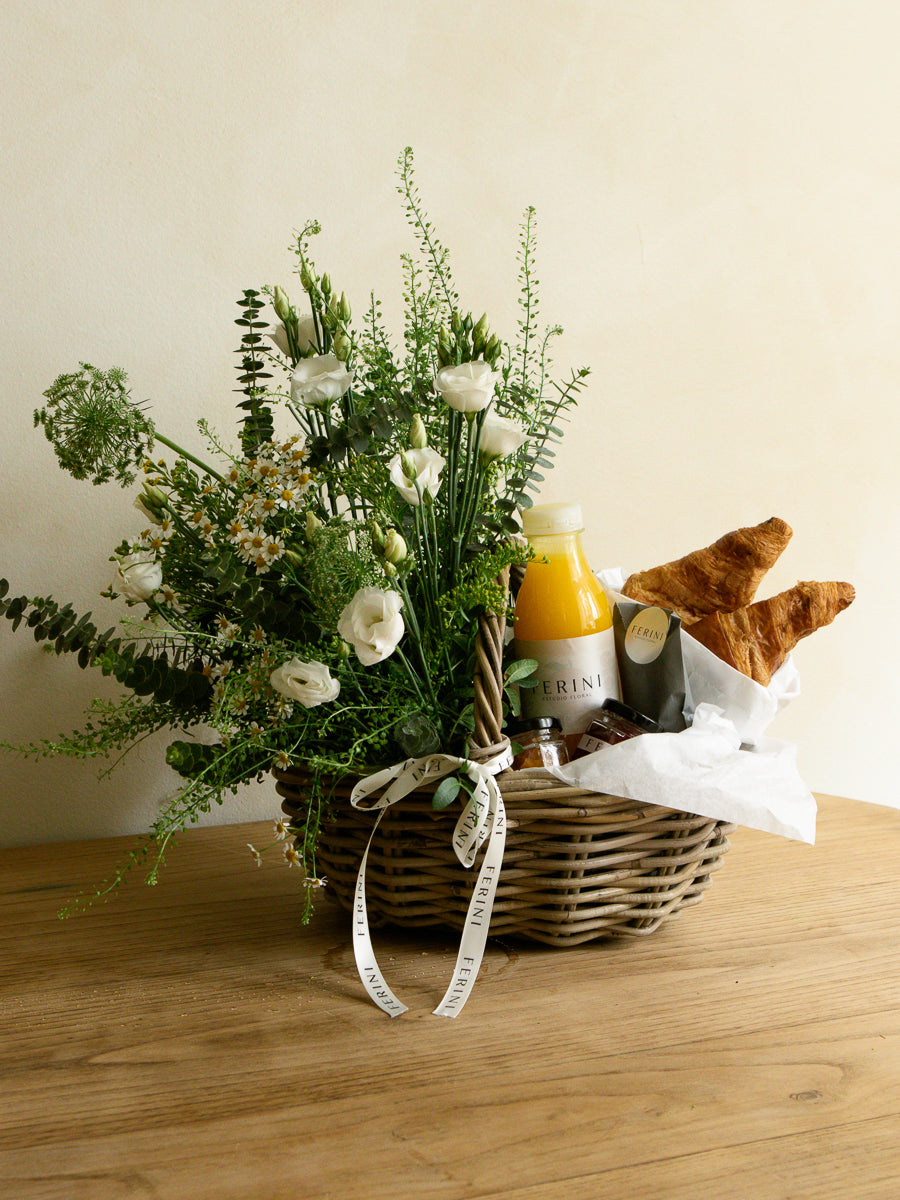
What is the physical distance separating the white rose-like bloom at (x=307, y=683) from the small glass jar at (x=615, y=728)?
199mm

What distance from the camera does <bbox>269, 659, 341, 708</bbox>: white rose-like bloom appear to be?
0.63 metres

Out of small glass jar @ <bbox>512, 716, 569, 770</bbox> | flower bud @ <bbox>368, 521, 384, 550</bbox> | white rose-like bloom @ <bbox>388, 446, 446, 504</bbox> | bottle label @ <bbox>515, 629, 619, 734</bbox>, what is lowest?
small glass jar @ <bbox>512, 716, 569, 770</bbox>

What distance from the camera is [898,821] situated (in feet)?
3.25

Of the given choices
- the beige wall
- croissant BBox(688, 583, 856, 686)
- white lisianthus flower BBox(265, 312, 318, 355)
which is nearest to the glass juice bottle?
croissant BBox(688, 583, 856, 686)

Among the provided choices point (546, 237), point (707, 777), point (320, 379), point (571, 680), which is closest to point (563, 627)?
point (571, 680)

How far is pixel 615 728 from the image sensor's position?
71 cm

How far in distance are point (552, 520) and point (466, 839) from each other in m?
0.26

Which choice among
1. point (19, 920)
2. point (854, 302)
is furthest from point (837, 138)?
point (19, 920)

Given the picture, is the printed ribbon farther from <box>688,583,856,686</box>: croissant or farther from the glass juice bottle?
<box>688,583,856,686</box>: croissant

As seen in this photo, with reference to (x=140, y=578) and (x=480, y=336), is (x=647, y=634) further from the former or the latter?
(x=140, y=578)

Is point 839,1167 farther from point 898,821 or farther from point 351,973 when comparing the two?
point 898,821

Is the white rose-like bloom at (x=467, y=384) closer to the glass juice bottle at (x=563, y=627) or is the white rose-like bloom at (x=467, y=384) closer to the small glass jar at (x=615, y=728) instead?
the glass juice bottle at (x=563, y=627)

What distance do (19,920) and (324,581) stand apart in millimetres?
430

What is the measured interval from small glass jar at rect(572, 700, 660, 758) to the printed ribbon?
8 centimetres
